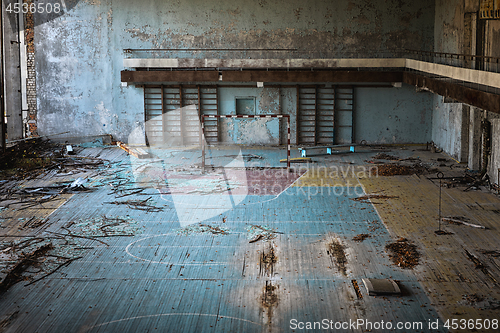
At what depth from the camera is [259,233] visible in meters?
10.6

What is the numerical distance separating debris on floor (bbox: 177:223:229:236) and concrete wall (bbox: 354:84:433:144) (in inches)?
466

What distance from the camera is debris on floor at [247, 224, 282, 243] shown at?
10328 mm

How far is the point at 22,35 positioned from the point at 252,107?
32.2 feet

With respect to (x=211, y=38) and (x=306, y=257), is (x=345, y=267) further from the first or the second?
(x=211, y=38)

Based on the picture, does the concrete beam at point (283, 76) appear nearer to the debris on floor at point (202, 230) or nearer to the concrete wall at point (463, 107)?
the concrete wall at point (463, 107)

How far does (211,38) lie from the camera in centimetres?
2066

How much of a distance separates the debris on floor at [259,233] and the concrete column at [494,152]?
709cm

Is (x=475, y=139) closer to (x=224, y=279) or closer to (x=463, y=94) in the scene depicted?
(x=463, y=94)

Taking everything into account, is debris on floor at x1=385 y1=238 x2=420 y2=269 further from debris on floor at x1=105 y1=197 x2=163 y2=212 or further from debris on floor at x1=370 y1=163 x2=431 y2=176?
debris on floor at x1=370 y1=163 x2=431 y2=176

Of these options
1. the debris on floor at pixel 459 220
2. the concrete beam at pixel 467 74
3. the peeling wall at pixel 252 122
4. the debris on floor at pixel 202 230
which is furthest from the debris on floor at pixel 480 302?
the peeling wall at pixel 252 122

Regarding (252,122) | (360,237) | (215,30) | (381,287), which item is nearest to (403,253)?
(360,237)

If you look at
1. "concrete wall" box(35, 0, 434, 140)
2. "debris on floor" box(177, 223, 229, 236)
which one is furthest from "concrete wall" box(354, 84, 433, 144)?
"debris on floor" box(177, 223, 229, 236)

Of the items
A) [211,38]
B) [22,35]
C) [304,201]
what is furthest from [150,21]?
[304,201]

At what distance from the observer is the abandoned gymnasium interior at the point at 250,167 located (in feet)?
25.4
